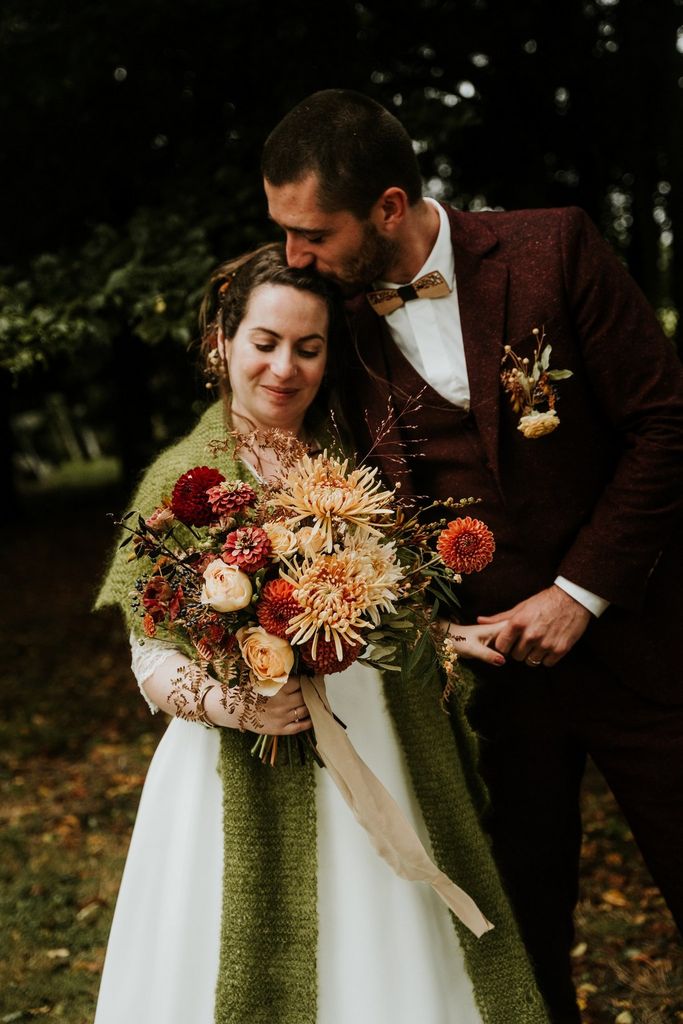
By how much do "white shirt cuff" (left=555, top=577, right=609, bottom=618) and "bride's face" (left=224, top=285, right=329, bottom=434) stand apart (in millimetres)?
792

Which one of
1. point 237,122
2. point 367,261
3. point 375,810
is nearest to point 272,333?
point 367,261

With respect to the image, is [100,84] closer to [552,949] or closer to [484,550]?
[484,550]

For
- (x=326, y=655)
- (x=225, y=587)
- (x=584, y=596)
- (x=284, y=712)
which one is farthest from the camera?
(x=584, y=596)

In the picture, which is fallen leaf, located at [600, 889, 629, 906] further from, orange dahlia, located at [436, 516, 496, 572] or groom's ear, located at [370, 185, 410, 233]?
groom's ear, located at [370, 185, 410, 233]

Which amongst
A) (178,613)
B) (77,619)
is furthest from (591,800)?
(77,619)

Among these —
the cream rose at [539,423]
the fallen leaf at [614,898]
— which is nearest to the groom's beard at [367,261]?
the cream rose at [539,423]

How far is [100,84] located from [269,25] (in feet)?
2.97

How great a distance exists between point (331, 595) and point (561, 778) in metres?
1.25

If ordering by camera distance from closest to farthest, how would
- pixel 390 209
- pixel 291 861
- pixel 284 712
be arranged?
pixel 284 712 → pixel 291 861 → pixel 390 209

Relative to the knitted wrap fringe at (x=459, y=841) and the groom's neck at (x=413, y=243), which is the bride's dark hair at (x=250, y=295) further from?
the knitted wrap fringe at (x=459, y=841)

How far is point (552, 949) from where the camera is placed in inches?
108

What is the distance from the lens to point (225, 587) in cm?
171

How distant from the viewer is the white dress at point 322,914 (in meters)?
2.20

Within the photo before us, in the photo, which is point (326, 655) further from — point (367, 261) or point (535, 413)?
point (367, 261)
